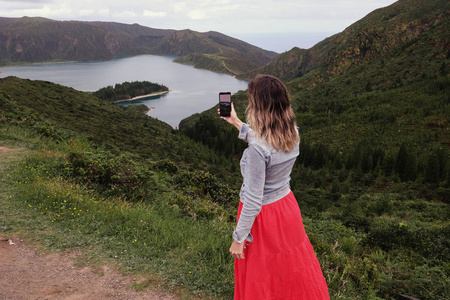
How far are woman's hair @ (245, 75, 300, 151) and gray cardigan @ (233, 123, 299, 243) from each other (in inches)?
3.0

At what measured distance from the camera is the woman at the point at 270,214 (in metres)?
2.34

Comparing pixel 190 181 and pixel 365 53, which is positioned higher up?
pixel 365 53

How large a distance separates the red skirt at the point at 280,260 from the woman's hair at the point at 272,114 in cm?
60

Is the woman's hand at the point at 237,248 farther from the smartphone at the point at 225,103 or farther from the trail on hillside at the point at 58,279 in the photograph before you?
the trail on hillside at the point at 58,279

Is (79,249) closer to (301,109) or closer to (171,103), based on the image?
(301,109)

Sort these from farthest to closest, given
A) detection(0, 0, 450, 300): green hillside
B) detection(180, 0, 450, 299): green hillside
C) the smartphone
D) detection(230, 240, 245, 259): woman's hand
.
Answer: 1. detection(180, 0, 450, 299): green hillside
2. detection(0, 0, 450, 300): green hillside
3. the smartphone
4. detection(230, 240, 245, 259): woman's hand

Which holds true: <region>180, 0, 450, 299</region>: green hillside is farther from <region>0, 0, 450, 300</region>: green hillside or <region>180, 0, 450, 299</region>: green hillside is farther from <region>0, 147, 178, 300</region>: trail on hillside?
<region>0, 147, 178, 300</region>: trail on hillside

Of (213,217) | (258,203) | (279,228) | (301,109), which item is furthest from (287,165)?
(301,109)

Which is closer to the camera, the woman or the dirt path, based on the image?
the woman

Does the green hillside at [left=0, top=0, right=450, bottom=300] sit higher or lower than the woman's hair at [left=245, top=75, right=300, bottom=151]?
lower

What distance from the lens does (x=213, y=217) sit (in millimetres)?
7438

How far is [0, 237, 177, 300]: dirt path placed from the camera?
3.91 metres

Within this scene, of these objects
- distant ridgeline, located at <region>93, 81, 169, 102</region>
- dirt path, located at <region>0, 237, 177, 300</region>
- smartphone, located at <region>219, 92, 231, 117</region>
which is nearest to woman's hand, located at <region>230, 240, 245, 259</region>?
smartphone, located at <region>219, 92, 231, 117</region>

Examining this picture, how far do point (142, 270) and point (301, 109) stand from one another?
9532 centimetres
